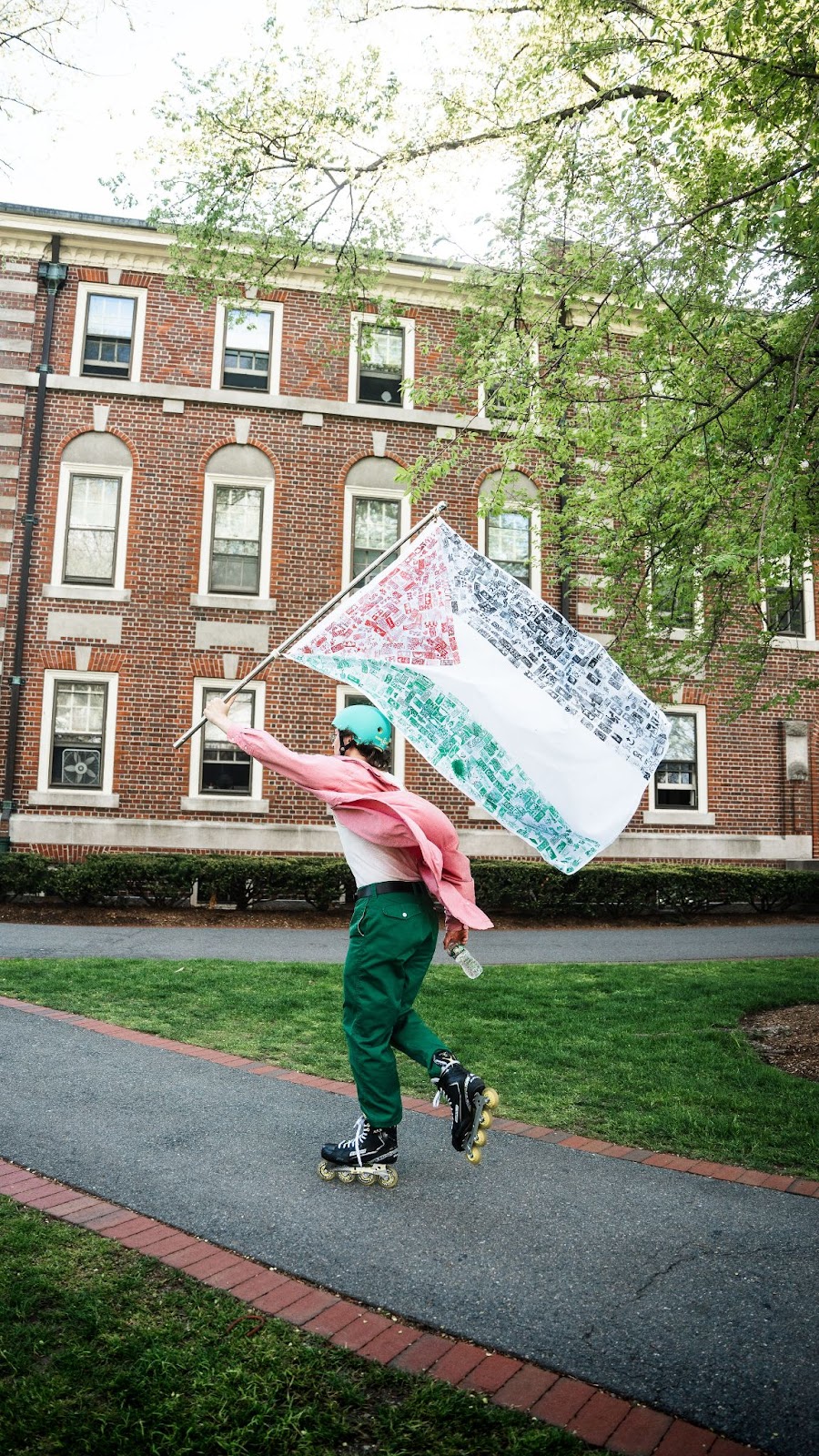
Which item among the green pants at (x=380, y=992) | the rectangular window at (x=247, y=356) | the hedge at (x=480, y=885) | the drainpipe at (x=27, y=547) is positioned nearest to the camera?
the green pants at (x=380, y=992)

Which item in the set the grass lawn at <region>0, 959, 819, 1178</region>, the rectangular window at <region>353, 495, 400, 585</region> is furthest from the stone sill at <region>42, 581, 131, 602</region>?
the grass lawn at <region>0, 959, 819, 1178</region>

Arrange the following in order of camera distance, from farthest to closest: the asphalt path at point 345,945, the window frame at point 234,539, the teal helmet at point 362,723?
the window frame at point 234,539
the asphalt path at point 345,945
the teal helmet at point 362,723

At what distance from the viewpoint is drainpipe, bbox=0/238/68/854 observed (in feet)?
52.2

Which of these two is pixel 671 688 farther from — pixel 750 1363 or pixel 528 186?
pixel 750 1363

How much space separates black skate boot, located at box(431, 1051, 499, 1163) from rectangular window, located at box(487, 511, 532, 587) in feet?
47.9

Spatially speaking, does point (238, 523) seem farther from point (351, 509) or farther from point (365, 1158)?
point (365, 1158)

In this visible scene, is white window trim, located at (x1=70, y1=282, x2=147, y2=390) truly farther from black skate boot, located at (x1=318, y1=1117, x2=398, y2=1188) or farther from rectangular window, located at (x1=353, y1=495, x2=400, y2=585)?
black skate boot, located at (x1=318, y1=1117, x2=398, y2=1188)

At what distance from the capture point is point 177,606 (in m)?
16.7

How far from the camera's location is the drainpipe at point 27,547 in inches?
626

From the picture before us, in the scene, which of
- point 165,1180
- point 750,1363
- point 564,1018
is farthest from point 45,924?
point 750,1363

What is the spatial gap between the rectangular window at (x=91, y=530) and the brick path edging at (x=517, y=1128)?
35.3 ft

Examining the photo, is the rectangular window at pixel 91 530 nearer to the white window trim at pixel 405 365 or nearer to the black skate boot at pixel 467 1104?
the white window trim at pixel 405 365

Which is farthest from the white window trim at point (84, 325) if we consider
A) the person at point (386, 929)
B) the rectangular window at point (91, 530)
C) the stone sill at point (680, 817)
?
the person at point (386, 929)

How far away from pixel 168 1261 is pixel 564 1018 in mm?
4768
